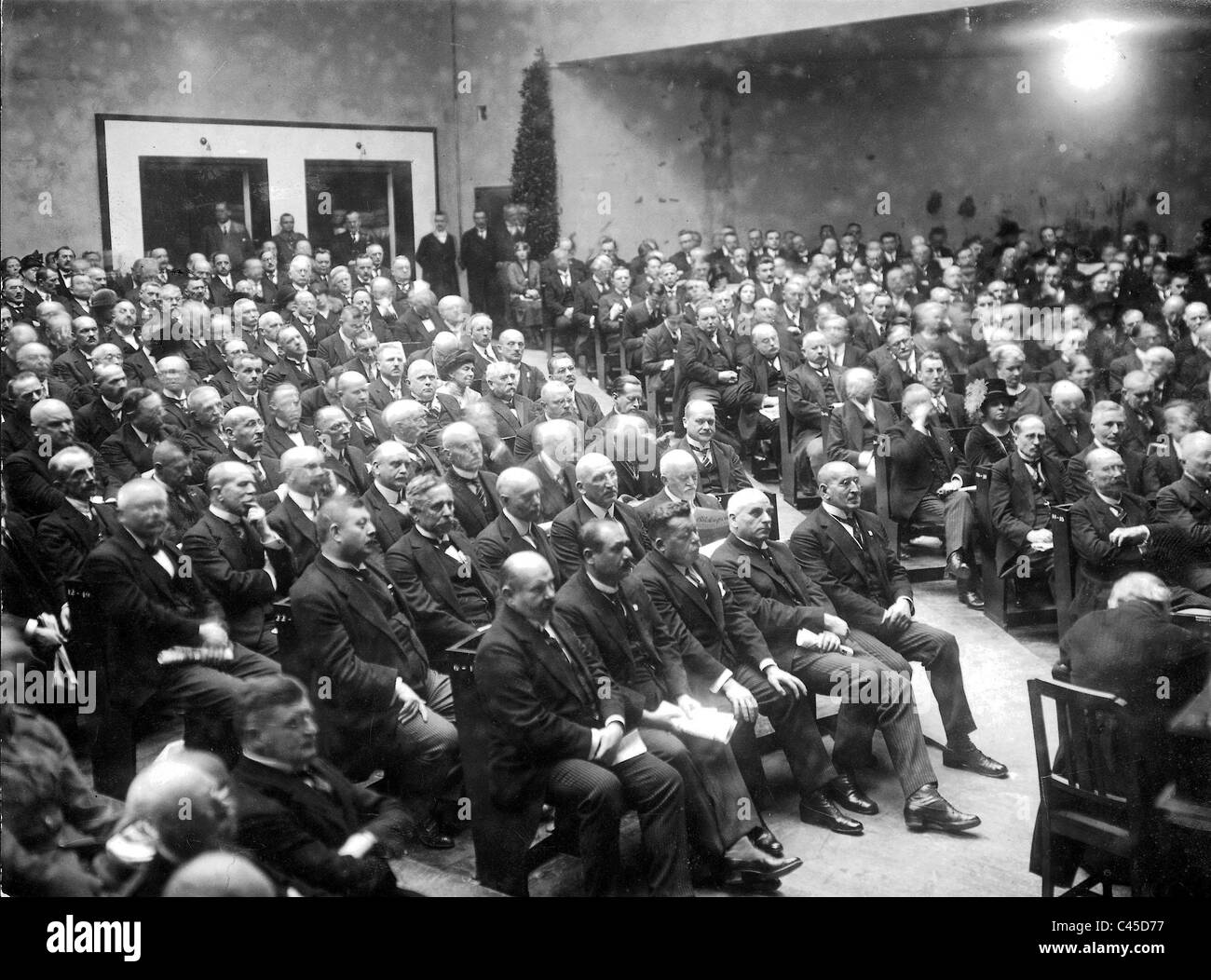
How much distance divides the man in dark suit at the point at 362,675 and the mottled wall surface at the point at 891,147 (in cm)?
711

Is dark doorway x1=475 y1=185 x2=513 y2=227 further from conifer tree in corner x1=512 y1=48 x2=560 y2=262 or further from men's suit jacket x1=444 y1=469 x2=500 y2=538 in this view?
men's suit jacket x1=444 y1=469 x2=500 y2=538

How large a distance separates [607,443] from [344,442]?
3.96 feet

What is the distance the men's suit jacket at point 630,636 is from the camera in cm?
366

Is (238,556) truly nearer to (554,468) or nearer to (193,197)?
(554,468)

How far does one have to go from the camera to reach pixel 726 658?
4.07 meters

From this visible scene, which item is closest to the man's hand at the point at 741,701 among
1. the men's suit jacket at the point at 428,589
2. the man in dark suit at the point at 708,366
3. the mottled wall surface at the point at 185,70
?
the men's suit jacket at the point at 428,589

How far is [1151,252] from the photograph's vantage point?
952 centimetres

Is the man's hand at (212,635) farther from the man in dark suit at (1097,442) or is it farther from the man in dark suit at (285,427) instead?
the man in dark suit at (1097,442)

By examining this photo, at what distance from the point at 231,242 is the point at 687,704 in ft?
19.4

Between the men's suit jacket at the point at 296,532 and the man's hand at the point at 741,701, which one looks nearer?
the man's hand at the point at 741,701

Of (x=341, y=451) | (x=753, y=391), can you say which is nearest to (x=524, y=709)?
(x=341, y=451)

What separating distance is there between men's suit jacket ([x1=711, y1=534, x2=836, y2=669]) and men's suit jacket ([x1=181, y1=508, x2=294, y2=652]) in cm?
161

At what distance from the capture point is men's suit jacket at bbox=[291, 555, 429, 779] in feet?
11.7

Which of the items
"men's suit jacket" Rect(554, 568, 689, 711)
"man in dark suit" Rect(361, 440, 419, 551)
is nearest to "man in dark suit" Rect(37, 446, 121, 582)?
"man in dark suit" Rect(361, 440, 419, 551)
